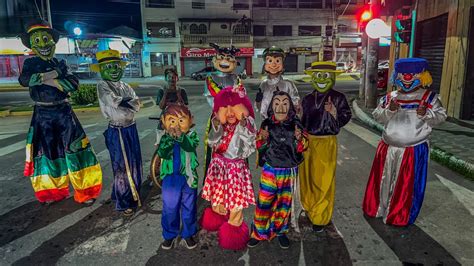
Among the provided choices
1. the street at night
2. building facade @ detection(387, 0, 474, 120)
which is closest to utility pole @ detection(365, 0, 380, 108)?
building facade @ detection(387, 0, 474, 120)

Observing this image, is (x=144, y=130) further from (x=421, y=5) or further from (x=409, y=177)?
(x=421, y=5)

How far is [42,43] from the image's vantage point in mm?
4215

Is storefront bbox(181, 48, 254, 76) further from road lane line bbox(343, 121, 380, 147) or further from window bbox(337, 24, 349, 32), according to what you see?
road lane line bbox(343, 121, 380, 147)

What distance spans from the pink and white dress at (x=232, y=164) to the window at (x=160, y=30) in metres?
32.6

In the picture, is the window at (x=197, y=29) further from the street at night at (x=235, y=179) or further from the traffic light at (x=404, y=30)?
the street at night at (x=235, y=179)

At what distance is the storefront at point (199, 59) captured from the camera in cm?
3381

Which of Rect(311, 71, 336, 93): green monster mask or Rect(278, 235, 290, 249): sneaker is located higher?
Rect(311, 71, 336, 93): green monster mask

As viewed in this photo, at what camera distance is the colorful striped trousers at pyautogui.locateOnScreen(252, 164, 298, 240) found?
11.0ft

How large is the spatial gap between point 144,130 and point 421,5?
30.6 feet

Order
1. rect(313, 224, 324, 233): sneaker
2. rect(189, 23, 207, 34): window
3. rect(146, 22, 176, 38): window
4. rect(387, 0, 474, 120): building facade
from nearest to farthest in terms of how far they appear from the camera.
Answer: rect(313, 224, 324, 233): sneaker → rect(387, 0, 474, 120): building facade → rect(146, 22, 176, 38): window → rect(189, 23, 207, 34): window

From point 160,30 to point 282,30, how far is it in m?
12.9

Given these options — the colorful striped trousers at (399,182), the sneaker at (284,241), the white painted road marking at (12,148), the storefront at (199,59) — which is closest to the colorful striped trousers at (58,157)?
the sneaker at (284,241)

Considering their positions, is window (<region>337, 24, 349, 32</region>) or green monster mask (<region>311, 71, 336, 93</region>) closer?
green monster mask (<region>311, 71, 336, 93</region>)

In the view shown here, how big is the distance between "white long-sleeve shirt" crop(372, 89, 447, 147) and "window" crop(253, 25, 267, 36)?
34.1 metres
